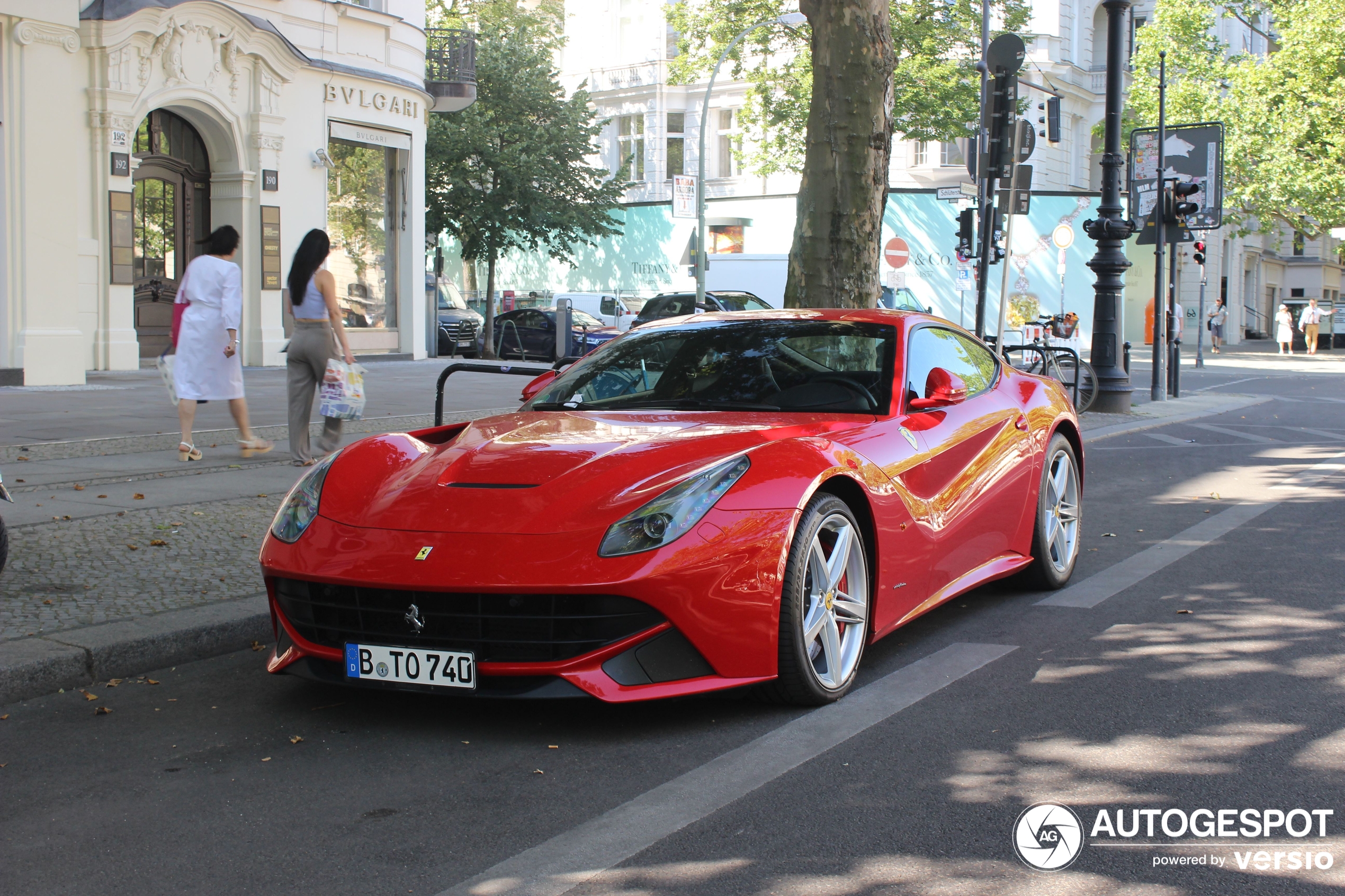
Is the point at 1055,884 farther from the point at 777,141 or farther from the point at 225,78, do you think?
the point at 777,141

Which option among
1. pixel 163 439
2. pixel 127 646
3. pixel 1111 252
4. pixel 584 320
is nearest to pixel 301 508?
pixel 127 646

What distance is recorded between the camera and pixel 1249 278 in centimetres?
6688

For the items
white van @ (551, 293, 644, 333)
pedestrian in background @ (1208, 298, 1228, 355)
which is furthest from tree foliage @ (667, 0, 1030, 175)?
pedestrian in background @ (1208, 298, 1228, 355)

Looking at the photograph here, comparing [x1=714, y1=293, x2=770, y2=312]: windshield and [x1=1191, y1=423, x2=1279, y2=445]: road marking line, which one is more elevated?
[x1=714, y1=293, x2=770, y2=312]: windshield

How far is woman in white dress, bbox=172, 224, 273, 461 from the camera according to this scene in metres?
9.98

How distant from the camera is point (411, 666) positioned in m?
3.90

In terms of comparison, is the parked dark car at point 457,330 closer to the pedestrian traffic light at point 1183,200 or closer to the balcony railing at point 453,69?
the balcony railing at point 453,69

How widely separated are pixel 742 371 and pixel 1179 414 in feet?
44.3

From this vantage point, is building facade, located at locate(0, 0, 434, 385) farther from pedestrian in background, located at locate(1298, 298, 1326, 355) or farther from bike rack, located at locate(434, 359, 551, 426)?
pedestrian in background, located at locate(1298, 298, 1326, 355)

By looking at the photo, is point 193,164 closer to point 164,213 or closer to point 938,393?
point 164,213

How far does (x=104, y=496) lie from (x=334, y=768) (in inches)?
198

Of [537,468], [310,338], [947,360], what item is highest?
[310,338]

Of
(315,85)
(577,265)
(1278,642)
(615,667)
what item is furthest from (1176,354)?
(577,265)

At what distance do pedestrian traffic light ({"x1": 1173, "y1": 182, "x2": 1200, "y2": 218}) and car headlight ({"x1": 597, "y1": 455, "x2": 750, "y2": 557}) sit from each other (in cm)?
1681
